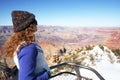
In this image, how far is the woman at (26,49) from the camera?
6.43ft

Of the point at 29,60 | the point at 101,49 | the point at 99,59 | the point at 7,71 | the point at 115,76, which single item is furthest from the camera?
the point at 101,49

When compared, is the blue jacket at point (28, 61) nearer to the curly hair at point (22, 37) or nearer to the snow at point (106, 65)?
the curly hair at point (22, 37)

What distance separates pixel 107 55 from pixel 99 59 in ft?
1.62

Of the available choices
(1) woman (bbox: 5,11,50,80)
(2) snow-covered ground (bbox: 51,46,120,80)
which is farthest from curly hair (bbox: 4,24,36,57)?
(2) snow-covered ground (bbox: 51,46,120,80)

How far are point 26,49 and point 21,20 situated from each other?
0.29m

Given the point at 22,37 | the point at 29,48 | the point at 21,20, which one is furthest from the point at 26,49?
the point at 21,20


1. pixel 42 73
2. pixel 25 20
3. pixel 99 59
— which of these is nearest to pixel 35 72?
pixel 42 73

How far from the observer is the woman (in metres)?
1.96

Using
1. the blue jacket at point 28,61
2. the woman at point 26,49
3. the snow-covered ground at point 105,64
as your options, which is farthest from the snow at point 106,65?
the blue jacket at point 28,61

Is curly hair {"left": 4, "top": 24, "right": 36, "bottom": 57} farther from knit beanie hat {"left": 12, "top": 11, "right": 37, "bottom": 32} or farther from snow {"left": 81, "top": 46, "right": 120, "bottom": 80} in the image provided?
snow {"left": 81, "top": 46, "right": 120, "bottom": 80}

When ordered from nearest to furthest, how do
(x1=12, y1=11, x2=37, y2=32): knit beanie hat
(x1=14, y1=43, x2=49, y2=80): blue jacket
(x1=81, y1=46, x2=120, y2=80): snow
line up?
1. (x1=14, y1=43, x2=49, y2=80): blue jacket
2. (x1=12, y1=11, x2=37, y2=32): knit beanie hat
3. (x1=81, y1=46, x2=120, y2=80): snow

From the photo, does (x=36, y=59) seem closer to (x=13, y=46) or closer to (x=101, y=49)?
(x=13, y=46)

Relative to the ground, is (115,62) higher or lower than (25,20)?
lower

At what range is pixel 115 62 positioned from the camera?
27.3 feet
